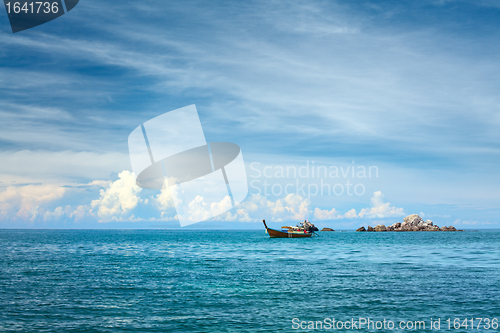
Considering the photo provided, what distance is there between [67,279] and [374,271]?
33.8 m

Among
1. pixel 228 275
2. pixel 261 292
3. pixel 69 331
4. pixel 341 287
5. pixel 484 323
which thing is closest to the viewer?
pixel 69 331

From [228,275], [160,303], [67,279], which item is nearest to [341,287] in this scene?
[228,275]

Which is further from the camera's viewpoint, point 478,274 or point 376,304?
point 478,274

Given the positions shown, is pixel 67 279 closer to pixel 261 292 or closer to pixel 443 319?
pixel 261 292

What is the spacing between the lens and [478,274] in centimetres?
3966

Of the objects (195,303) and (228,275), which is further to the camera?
(228,275)

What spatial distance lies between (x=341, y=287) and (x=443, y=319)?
406 inches

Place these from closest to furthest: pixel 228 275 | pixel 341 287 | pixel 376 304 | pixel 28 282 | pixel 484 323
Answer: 1. pixel 484 323
2. pixel 376 304
3. pixel 341 287
4. pixel 28 282
5. pixel 228 275

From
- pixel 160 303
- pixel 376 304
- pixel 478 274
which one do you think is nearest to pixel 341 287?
pixel 376 304

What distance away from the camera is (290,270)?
43.1 m

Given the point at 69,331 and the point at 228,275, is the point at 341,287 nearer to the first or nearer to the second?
the point at 228,275

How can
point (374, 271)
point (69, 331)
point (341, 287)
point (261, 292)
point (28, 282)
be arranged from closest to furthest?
point (69, 331) → point (261, 292) → point (341, 287) → point (28, 282) → point (374, 271)

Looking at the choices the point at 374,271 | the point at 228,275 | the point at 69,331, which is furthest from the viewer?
the point at 374,271

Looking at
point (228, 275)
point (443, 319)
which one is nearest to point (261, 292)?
point (228, 275)
